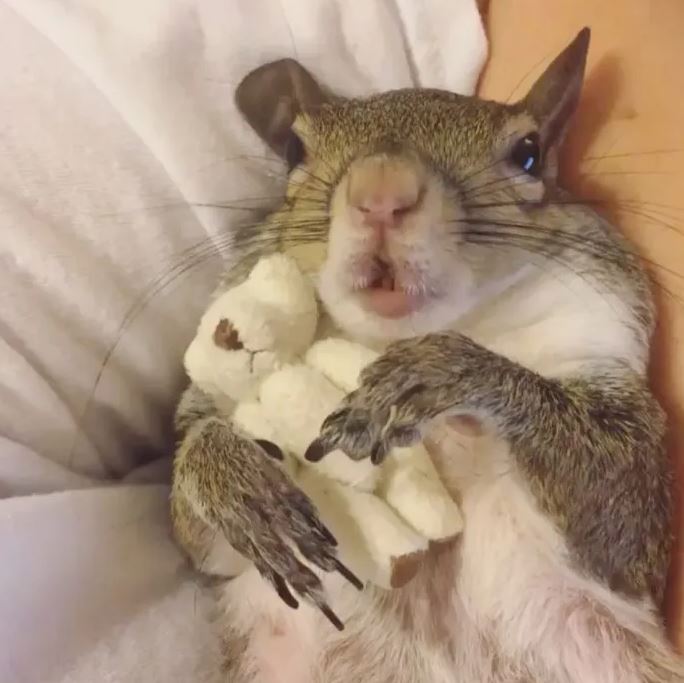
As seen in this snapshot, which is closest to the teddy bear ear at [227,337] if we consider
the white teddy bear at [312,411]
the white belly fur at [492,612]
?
the white teddy bear at [312,411]

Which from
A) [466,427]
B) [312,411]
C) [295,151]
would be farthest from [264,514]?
[295,151]

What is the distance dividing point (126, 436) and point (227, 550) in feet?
0.64

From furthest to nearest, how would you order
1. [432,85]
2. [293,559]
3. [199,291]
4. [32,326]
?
[432,85], [199,291], [32,326], [293,559]

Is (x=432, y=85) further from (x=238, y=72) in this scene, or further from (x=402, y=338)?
(x=402, y=338)

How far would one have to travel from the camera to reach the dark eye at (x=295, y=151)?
1.27 meters

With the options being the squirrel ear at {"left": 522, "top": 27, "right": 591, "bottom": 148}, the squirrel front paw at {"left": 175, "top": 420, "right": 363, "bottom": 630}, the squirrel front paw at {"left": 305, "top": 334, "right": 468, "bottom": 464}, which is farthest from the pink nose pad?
the squirrel ear at {"left": 522, "top": 27, "right": 591, "bottom": 148}

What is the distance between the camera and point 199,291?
126cm

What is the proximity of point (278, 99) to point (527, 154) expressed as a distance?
296 millimetres

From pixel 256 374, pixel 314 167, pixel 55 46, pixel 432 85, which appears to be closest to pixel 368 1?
pixel 432 85

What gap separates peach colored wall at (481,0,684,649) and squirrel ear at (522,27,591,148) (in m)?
0.07

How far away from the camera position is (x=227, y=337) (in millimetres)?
1039

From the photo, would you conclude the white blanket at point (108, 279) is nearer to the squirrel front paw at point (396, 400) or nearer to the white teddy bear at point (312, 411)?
the white teddy bear at point (312, 411)

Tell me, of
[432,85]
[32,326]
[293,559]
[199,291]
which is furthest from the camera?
[432,85]

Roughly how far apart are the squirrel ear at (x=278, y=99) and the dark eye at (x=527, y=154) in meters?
0.24
